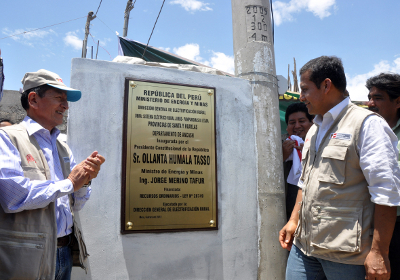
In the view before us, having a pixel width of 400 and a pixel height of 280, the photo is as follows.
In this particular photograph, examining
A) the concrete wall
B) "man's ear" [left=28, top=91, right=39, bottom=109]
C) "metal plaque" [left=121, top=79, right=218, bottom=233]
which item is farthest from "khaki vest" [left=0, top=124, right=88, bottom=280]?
"metal plaque" [left=121, top=79, right=218, bottom=233]

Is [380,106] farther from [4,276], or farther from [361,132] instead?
[4,276]

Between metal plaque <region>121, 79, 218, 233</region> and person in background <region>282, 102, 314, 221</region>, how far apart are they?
2.56 ft

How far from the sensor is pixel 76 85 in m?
2.36

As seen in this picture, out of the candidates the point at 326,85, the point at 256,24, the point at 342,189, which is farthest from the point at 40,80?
the point at 256,24

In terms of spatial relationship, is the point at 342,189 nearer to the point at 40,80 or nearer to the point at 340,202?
the point at 340,202

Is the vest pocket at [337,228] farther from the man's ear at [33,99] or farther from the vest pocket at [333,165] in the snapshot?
the man's ear at [33,99]

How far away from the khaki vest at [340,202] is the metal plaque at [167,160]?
949mm

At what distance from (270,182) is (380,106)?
41.6 inches

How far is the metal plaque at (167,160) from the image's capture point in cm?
238

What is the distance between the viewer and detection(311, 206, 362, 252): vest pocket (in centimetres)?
157

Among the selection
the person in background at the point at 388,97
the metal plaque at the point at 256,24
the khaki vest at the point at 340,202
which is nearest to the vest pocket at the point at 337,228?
the khaki vest at the point at 340,202

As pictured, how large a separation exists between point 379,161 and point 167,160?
1497mm

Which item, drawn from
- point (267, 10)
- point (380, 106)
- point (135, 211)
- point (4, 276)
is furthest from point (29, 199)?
point (267, 10)

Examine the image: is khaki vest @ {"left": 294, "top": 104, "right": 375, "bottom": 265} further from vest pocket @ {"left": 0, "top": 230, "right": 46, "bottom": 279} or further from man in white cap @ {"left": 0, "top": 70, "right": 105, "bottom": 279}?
vest pocket @ {"left": 0, "top": 230, "right": 46, "bottom": 279}
